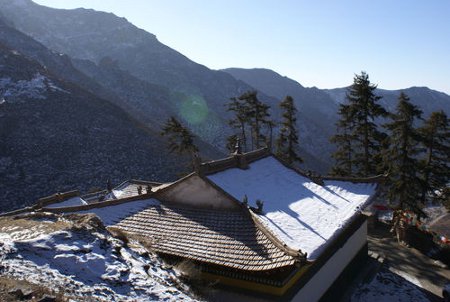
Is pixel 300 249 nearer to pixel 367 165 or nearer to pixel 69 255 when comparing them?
pixel 69 255

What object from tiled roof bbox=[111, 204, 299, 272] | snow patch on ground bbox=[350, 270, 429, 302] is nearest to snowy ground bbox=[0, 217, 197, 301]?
tiled roof bbox=[111, 204, 299, 272]

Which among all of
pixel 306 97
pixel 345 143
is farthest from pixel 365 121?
pixel 306 97

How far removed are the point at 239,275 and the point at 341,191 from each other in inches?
381

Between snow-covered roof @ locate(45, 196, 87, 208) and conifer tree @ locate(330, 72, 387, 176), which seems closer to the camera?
snow-covered roof @ locate(45, 196, 87, 208)

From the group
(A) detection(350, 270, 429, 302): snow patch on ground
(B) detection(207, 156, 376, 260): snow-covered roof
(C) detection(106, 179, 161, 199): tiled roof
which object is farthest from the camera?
(C) detection(106, 179, 161, 199): tiled roof

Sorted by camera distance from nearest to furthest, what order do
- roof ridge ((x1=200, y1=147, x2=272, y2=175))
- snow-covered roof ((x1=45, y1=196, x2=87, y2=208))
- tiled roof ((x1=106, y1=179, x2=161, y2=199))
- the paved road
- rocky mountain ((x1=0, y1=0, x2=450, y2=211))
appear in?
roof ridge ((x1=200, y1=147, x2=272, y2=175)) → the paved road → snow-covered roof ((x1=45, y1=196, x2=87, y2=208)) → tiled roof ((x1=106, y1=179, x2=161, y2=199)) → rocky mountain ((x1=0, y1=0, x2=450, y2=211))

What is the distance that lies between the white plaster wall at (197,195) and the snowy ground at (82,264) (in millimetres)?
4753

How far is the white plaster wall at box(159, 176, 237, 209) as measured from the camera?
1688 cm

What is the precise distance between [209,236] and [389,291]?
10933mm

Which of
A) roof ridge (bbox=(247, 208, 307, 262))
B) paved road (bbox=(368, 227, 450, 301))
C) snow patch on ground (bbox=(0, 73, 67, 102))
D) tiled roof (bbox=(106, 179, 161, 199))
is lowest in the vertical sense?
paved road (bbox=(368, 227, 450, 301))

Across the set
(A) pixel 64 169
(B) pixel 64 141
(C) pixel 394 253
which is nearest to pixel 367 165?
(C) pixel 394 253

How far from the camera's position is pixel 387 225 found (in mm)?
32469

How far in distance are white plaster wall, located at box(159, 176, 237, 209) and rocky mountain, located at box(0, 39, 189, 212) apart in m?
27.1

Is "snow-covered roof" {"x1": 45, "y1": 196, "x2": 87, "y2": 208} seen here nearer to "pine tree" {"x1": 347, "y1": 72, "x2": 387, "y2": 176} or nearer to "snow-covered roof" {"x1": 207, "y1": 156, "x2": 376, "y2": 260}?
"snow-covered roof" {"x1": 207, "y1": 156, "x2": 376, "y2": 260}
